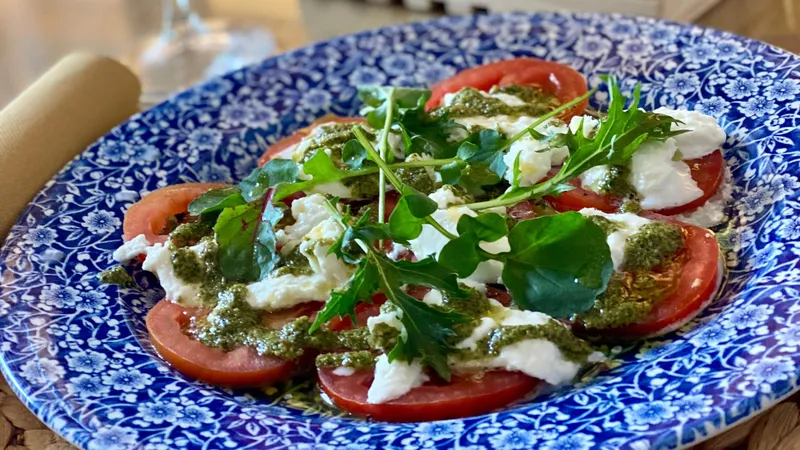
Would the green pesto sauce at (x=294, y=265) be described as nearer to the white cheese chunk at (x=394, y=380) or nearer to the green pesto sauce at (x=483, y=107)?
the white cheese chunk at (x=394, y=380)

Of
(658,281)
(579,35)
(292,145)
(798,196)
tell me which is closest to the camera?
(658,281)

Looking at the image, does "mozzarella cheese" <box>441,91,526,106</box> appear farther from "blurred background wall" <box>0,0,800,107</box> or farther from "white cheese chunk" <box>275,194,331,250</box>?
"blurred background wall" <box>0,0,800,107</box>

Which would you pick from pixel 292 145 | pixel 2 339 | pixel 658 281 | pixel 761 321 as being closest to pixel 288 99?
pixel 292 145

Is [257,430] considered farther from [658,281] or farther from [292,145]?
[292,145]

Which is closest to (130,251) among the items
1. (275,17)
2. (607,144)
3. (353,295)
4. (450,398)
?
(353,295)

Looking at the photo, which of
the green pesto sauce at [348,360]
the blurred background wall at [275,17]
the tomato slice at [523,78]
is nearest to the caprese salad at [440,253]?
the green pesto sauce at [348,360]

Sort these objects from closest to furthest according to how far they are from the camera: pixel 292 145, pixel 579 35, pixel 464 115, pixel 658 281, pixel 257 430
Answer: pixel 257 430 → pixel 658 281 → pixel 464 115 → pixel 292 145 → pixel 579 35
